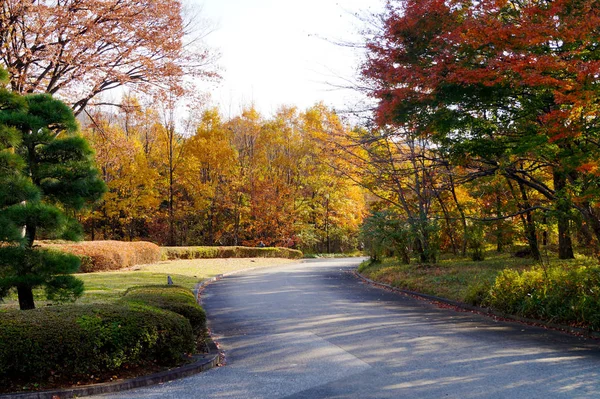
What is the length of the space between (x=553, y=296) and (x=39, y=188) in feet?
27.4

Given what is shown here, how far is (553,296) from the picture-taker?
8406 millimetres

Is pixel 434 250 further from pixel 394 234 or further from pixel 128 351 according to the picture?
pixel 128 351

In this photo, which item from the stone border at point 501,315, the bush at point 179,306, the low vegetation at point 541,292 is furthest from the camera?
the low vegetation at point 541,292

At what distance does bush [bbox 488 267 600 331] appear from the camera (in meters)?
7.66

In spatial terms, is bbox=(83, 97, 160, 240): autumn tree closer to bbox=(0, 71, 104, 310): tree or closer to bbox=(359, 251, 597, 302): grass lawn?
bbox=(359, 251, 597, 302): grass lawn

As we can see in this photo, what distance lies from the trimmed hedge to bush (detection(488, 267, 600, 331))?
21226 millimetres

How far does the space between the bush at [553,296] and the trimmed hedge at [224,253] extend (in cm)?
2123

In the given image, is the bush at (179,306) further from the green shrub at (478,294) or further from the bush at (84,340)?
the green shrub at (478,294)

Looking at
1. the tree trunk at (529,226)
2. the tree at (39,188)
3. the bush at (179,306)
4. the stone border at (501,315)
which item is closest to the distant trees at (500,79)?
the stone border at (501,315)

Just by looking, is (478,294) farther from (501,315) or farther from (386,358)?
(386,358)

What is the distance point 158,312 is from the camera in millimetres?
5879

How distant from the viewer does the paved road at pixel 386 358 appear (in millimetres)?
4840

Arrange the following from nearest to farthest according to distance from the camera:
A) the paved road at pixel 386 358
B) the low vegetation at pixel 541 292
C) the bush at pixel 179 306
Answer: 1. the paved road at pixel 386 358
2. the bush at pixel 179 306
3. the low vegetation at pixel 541 292

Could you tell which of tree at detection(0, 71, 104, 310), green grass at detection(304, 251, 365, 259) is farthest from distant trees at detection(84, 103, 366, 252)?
tree at detection(0, 71, 104, 310)
